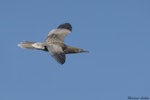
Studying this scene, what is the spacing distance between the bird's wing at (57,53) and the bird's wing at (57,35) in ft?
8.06

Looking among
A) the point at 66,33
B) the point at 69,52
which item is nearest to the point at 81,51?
the point at 69,52

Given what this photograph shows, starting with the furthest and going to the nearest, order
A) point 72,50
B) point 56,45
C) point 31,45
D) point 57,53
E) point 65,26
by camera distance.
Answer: point 65,26 → point 31,45 → point 72,50 → point 56,45 → point 57,53

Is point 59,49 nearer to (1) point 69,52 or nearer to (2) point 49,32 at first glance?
(1) point 69,52

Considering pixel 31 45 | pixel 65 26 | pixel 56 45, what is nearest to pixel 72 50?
pixel 56 45

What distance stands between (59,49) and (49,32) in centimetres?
586

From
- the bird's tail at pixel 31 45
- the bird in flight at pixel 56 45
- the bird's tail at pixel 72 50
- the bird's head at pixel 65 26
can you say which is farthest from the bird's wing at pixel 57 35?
the bird's tail at pixel 72 50

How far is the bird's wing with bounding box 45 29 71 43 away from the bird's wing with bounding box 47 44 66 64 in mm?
2456

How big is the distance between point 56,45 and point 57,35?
351 centimetres

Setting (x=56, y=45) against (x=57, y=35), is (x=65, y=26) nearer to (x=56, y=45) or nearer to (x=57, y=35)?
(x=57, y=35)

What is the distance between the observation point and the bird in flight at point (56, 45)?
40.8 metres

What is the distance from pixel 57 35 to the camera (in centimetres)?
4725

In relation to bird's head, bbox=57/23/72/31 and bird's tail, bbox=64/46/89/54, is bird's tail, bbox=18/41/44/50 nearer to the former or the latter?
bird's tail, bbox=64/46/89/54

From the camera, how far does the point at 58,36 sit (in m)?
47.0

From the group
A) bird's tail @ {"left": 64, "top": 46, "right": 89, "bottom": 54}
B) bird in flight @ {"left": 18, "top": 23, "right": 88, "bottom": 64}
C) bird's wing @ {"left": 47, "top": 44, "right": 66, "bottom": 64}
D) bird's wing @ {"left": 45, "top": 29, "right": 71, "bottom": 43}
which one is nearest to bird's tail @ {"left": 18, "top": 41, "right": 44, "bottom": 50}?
bird in flight @ {"left": 18, "top": 23, "right": 88, "bottom": 64}
